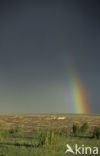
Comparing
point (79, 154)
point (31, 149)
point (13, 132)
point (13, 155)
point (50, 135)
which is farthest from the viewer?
point (13, 132)

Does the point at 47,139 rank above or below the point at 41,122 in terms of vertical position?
below

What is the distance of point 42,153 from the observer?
13836 mm

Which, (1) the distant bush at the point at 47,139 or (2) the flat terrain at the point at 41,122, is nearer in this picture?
(1) the distant bush at the point at 47,139

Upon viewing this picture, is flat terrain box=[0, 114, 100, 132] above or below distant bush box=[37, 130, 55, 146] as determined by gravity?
above

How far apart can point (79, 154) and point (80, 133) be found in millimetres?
13188

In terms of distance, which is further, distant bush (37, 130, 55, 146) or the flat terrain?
the flat terrain

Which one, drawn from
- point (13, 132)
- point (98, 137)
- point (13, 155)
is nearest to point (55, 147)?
point (13, 155)

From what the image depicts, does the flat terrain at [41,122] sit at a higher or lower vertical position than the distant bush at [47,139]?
higher

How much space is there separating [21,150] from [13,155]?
166cm

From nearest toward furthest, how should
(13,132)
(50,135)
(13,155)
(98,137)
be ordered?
(13,155) → (50,135) → (98,137) → (13,132)

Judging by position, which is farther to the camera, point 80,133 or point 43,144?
point 80,133

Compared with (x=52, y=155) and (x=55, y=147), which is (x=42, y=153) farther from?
(x=55, y=147)

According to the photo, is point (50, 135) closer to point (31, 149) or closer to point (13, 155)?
point (31, 149)

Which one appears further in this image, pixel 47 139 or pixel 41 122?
pixel 41 122
